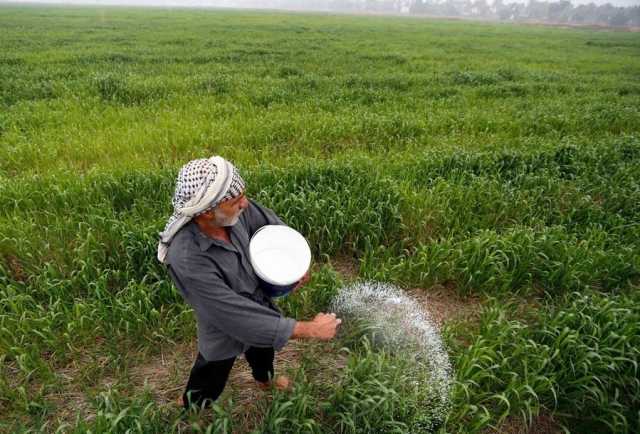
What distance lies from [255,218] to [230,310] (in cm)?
73

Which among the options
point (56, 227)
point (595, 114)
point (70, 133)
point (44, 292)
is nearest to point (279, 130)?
point (70, 133)

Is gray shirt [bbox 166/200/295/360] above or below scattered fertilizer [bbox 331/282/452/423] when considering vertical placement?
above

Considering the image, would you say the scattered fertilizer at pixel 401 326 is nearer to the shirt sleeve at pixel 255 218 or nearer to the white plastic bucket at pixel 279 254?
the white plastic bucket at pixel 279 254

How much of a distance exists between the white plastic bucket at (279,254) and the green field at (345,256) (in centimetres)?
89

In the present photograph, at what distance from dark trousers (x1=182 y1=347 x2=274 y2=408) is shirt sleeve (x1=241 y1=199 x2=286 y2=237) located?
2.65 ft

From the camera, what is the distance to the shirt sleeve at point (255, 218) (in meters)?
2.43

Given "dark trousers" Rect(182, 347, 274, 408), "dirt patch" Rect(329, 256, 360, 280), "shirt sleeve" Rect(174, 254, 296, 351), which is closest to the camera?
"shirt sleeve" Rect(174, 254, 296, 351)

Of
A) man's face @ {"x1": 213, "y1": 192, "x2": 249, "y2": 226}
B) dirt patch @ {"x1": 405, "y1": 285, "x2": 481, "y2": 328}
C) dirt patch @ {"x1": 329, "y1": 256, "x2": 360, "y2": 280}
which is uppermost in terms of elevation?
man's face @ {"x1": 213, "y1": 192, "x2": 249, "y2": 226}

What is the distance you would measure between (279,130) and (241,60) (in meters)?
10.3

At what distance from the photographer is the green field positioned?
8.91ft

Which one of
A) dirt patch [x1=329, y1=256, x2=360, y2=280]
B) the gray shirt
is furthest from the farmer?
dirt patch [x1=329, y1=256, x2=360, y2=280]

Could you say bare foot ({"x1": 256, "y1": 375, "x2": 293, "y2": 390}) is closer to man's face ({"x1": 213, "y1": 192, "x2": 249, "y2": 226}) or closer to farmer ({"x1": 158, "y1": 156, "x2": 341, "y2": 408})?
farmer ({"x1": 158, "y1": 156, "x2": 341, "y2": 408})

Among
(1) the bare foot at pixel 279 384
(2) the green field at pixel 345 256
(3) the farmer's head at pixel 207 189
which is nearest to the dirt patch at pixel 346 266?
(2) the green field at pixel 345 256

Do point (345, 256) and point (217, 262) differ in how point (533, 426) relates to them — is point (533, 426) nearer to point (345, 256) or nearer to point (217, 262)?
point (345, 256)
